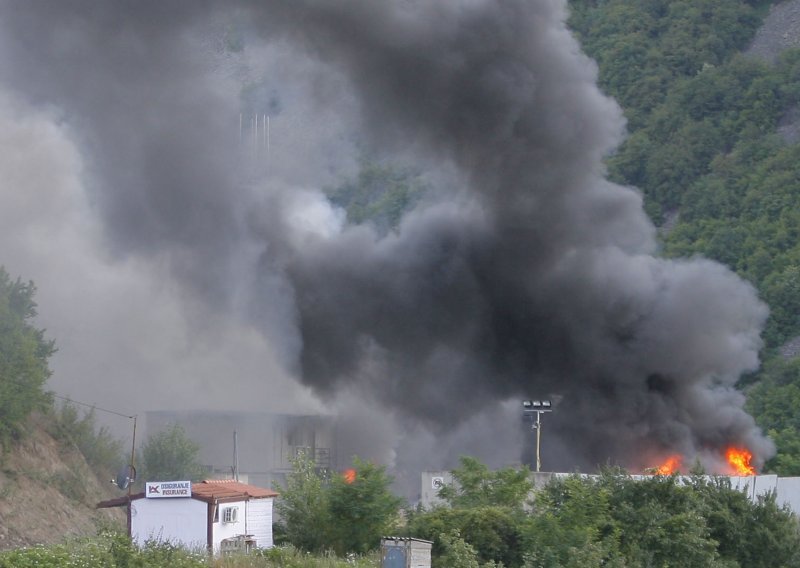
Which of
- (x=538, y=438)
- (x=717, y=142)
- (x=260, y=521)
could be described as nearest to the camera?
(x=260, y=521)

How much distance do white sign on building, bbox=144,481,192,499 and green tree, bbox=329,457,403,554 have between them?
4534 mm

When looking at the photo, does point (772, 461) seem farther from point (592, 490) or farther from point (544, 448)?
point (592, 490)

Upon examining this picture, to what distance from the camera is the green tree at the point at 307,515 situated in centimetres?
3956

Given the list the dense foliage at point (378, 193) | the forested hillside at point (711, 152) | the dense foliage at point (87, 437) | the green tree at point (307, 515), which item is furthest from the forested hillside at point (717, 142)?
the green tree at point (307, 515)

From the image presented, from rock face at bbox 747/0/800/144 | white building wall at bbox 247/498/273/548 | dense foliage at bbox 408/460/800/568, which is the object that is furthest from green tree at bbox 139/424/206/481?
rock face at bbox 747/0/800/144

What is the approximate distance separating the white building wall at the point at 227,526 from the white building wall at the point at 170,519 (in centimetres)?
45

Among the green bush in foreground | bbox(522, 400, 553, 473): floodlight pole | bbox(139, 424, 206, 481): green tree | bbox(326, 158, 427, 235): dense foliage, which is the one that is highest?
bbox(326, 158, 427, 235): dense foliage

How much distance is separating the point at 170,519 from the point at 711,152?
102 metres

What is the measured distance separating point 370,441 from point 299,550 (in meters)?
36.3

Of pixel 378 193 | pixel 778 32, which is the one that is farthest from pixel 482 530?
pixel 778 32

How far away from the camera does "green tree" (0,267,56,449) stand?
2766 inches

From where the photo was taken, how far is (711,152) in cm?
13125

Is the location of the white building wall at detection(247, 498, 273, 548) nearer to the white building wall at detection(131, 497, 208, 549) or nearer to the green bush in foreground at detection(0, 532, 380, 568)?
the white building wall at detection(131, 497, 208, 549)

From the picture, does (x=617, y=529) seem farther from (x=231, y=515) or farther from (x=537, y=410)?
(x=537, y=410)
